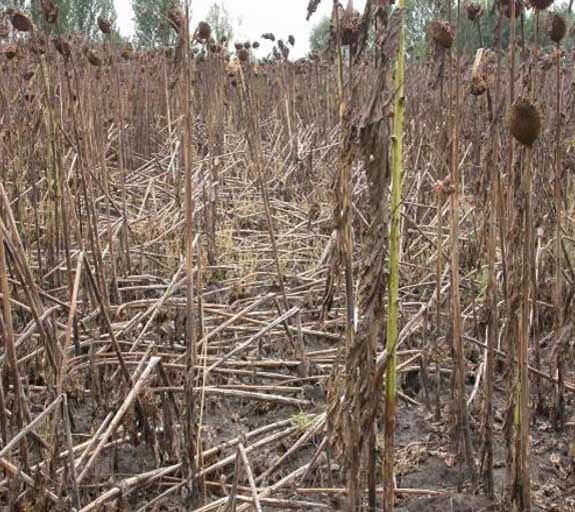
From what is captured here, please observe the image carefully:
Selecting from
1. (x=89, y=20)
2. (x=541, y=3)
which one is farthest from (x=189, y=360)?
(x=89, y=20)

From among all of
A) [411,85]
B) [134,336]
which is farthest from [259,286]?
[411,85]

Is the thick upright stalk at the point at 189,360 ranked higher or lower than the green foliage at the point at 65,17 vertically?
lower

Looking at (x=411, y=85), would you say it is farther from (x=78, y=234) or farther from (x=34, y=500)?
(x=34, y=500)

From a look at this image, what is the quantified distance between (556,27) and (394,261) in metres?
0.87

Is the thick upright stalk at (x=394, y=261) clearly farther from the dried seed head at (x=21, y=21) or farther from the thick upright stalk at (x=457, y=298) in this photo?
the dried seed head at (x=21, y=21)

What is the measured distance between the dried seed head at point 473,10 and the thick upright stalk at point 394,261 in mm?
923

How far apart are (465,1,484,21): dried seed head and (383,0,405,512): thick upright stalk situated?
0.92 metres

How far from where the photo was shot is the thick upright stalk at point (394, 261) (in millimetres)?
1168

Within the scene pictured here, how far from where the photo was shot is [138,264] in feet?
10.8

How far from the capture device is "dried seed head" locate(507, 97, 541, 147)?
3.92 ft

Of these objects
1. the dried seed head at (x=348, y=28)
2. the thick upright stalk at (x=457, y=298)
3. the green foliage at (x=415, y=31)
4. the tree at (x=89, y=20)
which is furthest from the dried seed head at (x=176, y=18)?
the tree at (x=89, y=20)

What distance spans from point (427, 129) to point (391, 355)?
330 centimetres

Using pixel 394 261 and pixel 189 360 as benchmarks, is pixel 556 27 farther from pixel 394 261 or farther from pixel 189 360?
pixel 189 360

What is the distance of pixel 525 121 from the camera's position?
47.1 inches
